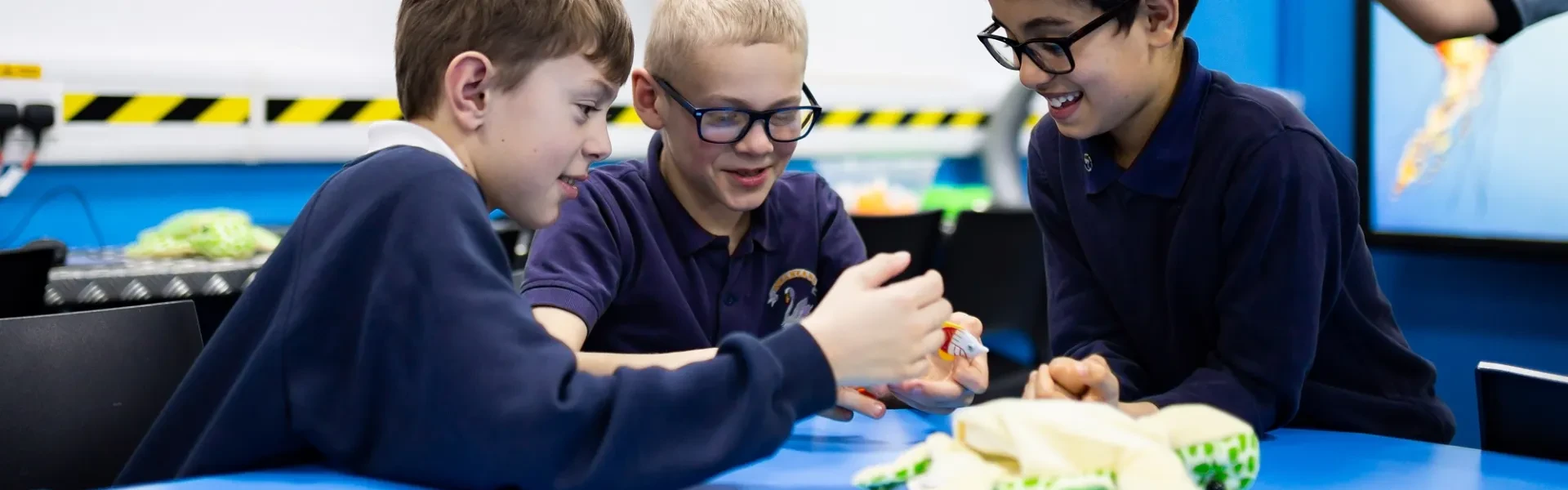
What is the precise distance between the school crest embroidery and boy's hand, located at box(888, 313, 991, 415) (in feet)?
0.98

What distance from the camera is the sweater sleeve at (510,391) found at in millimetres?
1058

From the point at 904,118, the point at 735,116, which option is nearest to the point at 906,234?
the point at 904,118

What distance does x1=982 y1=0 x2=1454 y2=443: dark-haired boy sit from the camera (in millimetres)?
1554

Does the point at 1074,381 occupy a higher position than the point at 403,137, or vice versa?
the point at 403,137

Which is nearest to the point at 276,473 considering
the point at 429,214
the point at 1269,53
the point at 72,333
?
the point at 429,214

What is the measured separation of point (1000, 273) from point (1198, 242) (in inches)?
106

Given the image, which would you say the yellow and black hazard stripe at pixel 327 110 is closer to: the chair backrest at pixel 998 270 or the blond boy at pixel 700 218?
the chair backrest at pixel 998 270

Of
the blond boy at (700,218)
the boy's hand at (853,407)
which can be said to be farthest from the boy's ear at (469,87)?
the boy's hand at (853,407)

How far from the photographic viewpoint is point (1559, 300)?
3467 mm

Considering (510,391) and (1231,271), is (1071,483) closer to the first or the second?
(510,391)

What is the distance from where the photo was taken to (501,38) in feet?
4.43

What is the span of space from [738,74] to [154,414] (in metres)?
0.90

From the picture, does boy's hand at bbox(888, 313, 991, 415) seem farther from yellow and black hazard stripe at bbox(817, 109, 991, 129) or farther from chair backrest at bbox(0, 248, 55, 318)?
yellow and black hazard stripe at bbox(817, 109, 991, 129)

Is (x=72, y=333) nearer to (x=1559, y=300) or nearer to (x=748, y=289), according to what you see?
(x=748, y=289)
